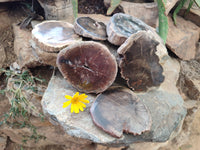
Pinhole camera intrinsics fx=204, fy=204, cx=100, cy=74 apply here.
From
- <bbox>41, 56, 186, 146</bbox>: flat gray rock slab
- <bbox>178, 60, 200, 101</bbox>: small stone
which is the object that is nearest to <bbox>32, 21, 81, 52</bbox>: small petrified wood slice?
<bbox>41, 56, 186, 146</bbox>: flat gray rock slab

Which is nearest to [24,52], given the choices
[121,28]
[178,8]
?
[121,28]

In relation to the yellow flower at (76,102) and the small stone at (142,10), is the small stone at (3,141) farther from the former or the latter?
the small stone at (142,10)

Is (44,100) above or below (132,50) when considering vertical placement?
below

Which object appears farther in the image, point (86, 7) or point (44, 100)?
point (86, 7)

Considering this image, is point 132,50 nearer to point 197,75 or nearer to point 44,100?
point 44,100

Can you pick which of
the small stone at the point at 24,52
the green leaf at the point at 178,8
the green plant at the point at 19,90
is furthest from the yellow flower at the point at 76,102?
the green leaf at the point at 178,8

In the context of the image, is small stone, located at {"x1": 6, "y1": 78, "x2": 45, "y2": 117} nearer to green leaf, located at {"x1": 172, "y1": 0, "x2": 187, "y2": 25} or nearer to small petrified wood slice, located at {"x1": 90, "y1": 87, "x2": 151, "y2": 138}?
small petrified wood slice, located at {"x1": 90, "y1": 87, "x2": 151, "y2": 138}

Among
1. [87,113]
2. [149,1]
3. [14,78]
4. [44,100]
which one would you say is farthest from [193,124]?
[14,78]
